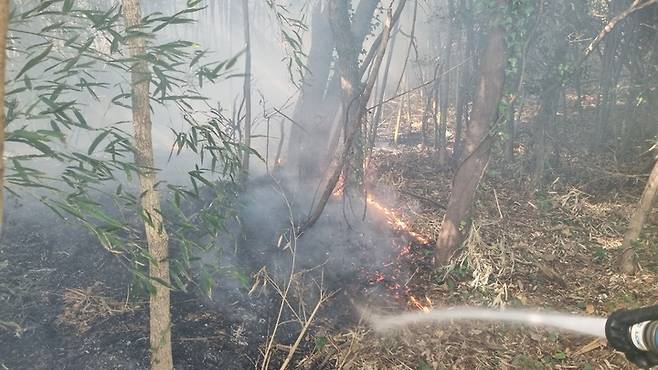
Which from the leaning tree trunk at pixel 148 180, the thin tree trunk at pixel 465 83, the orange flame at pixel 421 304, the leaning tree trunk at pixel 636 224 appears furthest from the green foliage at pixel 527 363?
the thin tree trunk at pixel 465 83

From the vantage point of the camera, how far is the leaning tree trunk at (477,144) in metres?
6.05

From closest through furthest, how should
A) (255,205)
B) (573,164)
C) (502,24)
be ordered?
(502,24), (255,205), (573,164)

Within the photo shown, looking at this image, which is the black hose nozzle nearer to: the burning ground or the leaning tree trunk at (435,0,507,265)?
the burning ground

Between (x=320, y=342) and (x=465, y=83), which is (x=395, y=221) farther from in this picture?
(x=465, y=83)

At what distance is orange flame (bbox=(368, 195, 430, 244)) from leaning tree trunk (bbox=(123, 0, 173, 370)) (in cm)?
464

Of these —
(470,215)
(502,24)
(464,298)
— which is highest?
(502,24)

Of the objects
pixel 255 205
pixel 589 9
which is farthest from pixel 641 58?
pixel 255 205

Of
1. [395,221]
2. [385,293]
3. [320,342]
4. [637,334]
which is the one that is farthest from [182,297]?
[637,334]

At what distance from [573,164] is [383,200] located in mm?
4159

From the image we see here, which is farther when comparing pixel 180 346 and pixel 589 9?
pixel 589 9

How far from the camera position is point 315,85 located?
9766 mm

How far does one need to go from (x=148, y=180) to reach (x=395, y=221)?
5289 millimetres

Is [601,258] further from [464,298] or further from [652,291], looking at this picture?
[464,298]

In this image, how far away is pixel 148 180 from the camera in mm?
3586
